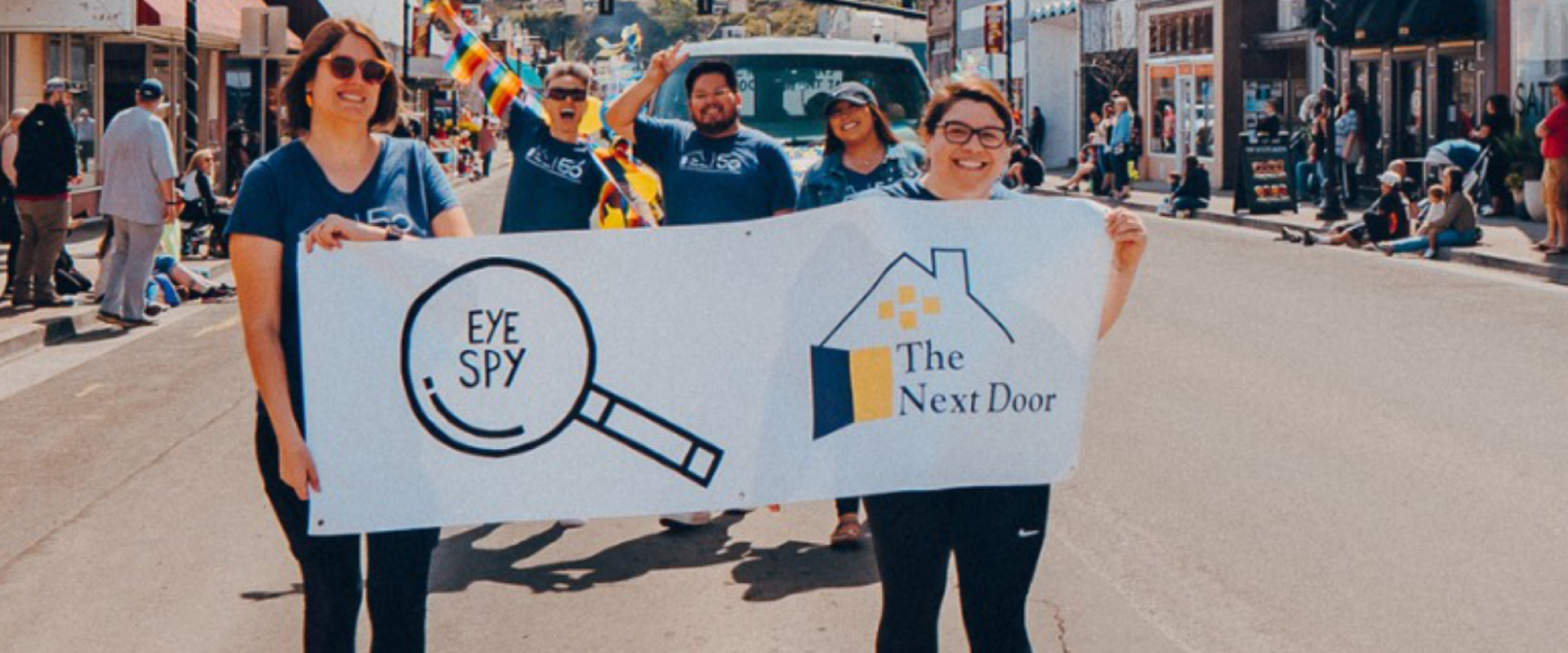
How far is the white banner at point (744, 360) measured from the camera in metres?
4.76

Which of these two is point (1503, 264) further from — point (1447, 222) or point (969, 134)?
point (969, 134)

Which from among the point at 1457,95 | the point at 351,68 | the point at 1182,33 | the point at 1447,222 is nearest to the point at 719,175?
the point at 351,68

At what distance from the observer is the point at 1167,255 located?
78.3 feet

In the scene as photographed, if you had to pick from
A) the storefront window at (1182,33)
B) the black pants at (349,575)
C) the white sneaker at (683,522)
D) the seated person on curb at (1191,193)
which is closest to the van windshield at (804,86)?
the white sneaker at (683,522)

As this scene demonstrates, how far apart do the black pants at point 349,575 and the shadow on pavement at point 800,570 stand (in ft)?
8.64

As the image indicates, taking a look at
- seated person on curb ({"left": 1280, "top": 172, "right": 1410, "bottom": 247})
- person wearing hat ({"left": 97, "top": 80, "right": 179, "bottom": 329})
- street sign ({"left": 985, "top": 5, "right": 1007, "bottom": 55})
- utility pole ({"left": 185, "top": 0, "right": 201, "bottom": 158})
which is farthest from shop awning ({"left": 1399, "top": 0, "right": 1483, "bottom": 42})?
street sign ({"left": 985, "top": 5, "right": 1007, "bottom": 55})

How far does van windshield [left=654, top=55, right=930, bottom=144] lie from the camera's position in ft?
55.2

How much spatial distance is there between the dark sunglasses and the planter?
2466 centimetres

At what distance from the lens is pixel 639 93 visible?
7.52 meters

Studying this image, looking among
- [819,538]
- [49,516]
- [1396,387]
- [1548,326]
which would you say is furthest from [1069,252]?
[1548,326]

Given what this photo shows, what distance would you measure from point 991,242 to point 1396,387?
8.06 meters

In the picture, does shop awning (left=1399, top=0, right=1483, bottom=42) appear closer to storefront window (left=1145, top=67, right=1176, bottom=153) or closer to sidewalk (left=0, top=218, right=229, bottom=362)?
storefront window (left=1145, top=67, right=1176, bottom=153)

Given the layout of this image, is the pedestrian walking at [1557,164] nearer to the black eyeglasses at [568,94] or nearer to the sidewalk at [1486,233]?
the sidewalk at [1486,233]

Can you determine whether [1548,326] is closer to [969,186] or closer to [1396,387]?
[1396,387]
